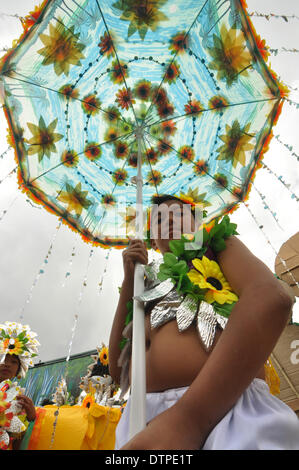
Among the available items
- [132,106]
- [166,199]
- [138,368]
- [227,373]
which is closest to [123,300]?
[138,368]

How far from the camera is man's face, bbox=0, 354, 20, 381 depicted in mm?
3227

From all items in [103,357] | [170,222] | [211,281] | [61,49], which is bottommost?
[211,281]

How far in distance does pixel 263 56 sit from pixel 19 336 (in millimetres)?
4280

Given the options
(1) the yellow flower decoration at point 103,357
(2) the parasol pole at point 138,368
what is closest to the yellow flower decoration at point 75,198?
(2) the parasol pole at point 138,368

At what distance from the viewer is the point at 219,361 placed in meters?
0.63

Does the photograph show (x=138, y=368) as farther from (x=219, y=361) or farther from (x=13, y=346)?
(x=13, y=346)

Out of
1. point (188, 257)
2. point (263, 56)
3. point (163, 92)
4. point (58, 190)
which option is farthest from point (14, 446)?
point (263, 56)

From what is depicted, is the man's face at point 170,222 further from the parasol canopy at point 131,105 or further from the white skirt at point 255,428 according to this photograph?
the white skirt at point 255,428

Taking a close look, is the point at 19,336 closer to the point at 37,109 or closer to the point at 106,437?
the point at 106,437

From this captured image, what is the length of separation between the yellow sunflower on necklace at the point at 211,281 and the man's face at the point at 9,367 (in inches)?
131

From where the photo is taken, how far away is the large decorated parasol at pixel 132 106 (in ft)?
5.71

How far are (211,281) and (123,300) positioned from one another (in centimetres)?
56

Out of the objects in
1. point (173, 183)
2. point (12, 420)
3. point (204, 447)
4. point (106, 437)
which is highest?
point (173, 183)

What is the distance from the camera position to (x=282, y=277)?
15.4 ft
